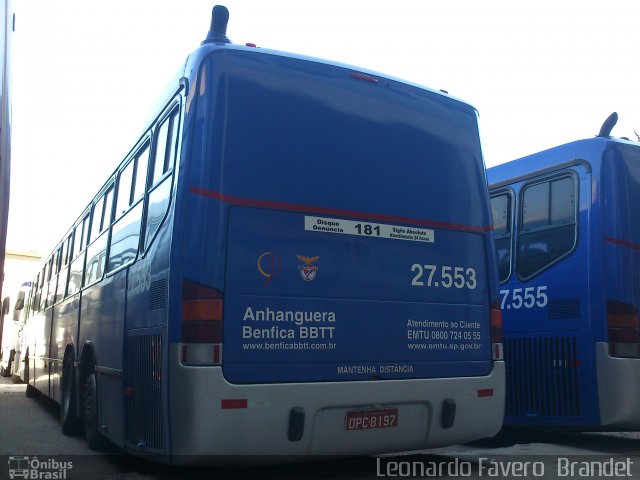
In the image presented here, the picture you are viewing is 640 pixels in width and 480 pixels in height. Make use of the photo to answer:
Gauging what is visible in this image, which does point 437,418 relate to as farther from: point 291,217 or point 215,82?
point 215,82

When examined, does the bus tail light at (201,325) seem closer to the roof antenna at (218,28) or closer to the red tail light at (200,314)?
the red tail light at (200,314)

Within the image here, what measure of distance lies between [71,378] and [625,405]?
587 centimetres

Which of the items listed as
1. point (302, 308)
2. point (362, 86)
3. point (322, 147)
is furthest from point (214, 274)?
point (362, 86)

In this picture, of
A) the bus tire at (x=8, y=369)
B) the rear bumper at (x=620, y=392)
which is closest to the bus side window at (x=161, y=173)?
the rear bumper at (x=620, y=392)

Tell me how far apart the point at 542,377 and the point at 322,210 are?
3445 millimetres

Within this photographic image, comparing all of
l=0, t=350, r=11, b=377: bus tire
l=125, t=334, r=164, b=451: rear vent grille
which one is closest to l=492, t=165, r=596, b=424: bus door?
l=125, t=334, r=164, b=451: rear vent grille

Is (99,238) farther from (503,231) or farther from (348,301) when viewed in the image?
(503,231)

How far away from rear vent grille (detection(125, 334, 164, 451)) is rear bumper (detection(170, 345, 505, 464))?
28 cm

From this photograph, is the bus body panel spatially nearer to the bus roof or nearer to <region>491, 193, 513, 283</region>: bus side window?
the bus roof

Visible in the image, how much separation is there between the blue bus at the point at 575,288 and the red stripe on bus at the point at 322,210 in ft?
5.13

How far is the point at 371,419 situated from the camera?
5.16m

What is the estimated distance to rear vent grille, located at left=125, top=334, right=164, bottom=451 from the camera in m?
4.92

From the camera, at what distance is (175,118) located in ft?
17.9

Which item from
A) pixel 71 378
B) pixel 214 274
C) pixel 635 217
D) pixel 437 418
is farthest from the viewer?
pixel 71 378
